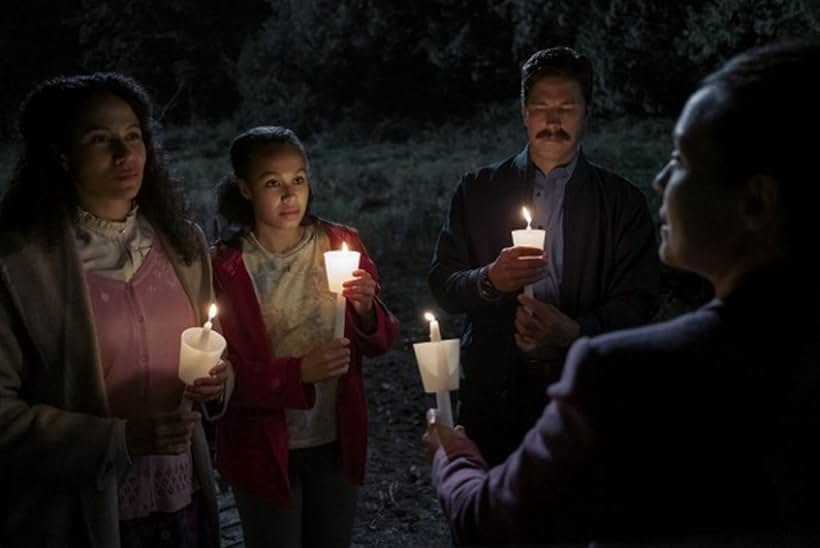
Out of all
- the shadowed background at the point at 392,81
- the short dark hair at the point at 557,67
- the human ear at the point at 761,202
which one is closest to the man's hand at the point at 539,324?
the short dark hair at the point at 557,67

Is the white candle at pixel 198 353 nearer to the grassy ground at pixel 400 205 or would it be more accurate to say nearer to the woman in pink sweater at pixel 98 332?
the woman in pink sweater at pixel 98 332

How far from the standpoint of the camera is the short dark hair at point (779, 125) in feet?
4.11

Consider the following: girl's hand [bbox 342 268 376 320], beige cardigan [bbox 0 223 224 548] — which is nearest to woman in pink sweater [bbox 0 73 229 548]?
beige cardigan [bbox 0 223 224 548]

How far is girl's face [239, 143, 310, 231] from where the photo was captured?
10.1 feet

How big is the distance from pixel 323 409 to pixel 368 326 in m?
0.33

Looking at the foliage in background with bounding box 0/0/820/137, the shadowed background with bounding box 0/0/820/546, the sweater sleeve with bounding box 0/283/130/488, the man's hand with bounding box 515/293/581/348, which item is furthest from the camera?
the foliage in background with bounding box 0/0/820/137

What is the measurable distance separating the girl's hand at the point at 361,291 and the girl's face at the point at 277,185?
376mm

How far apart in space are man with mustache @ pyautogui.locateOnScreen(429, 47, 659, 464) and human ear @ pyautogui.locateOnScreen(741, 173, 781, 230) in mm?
1608

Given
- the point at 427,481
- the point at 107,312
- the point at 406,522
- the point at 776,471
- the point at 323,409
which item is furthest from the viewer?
the point at 427,481

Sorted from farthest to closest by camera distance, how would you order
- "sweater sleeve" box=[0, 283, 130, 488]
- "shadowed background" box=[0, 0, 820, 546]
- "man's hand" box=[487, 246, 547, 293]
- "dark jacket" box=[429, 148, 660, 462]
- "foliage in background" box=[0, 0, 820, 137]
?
1. "foliage in background" box=[0, 0, 820, 137]
2. "shadowed background" box=[0, 0, 820, 546]
3. "dark jacket" box=[429, 148, 660, 462]
4. "man's hand" box=[487, 246, 547, 293]
5. "sweater sleeve" box=[0, 283, 130, 488]

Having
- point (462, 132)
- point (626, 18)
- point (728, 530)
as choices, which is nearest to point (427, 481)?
point (728, 530)

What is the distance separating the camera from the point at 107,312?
98.5 inches

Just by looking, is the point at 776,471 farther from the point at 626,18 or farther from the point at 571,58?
the point at 626,18

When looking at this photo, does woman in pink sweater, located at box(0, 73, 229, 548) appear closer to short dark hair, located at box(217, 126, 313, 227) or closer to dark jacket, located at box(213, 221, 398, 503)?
dark jacket, located at box(213, 221, 398, 503)
